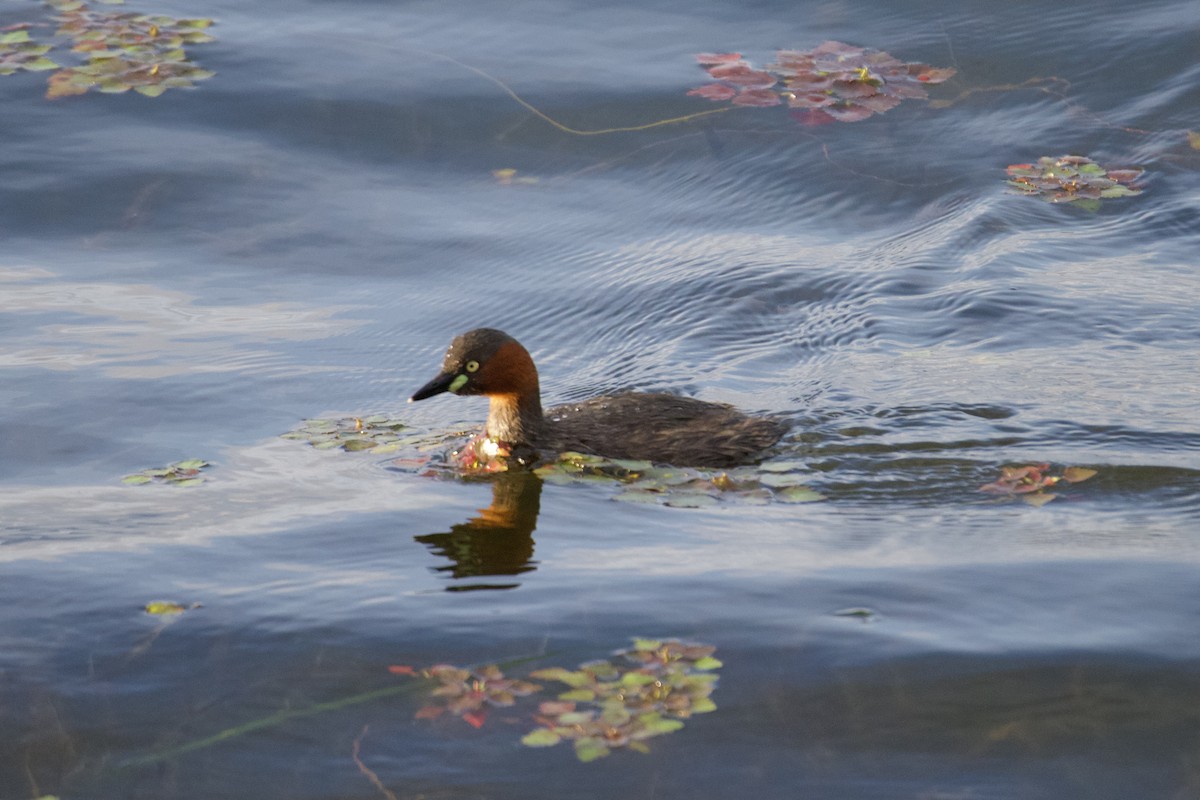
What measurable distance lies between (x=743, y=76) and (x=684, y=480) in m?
5.20

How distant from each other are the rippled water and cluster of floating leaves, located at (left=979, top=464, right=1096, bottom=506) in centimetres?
9

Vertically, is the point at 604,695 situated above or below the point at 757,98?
below

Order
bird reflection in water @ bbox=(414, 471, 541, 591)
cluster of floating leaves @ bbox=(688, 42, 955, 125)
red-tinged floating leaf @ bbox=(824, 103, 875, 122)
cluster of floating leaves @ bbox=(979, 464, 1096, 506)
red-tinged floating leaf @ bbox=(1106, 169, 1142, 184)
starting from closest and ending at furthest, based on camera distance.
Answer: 1. bird reflection in water @ bbox=(414, 471, 541, 591)
2. cluster of floating leaves @ bbox=(979, 464, 1096, 506)
3. red-tinged floating leaf @ bbox=(1106, 169, 1142, 184)
4. red-tinged floating leaf @ bbox=(824, 103, 875, 122)
5. cluster of floating leaves @ bbox=(688, 42, 955, 125)

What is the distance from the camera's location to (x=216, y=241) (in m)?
9.18

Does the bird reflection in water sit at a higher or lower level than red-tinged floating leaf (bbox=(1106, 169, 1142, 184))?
lower

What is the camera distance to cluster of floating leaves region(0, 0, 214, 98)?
10.7 metres

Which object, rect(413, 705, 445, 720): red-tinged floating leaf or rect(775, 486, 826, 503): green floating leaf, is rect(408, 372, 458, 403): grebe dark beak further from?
rect(413, 705, 445, 720): red-tinged floating leaf

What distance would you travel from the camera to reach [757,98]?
418 inches

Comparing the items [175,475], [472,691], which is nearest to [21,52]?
[175,475]

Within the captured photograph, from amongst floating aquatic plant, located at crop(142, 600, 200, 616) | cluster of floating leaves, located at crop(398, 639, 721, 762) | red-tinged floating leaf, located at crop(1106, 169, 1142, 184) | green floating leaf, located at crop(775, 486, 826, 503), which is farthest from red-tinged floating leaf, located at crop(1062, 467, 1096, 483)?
red-tinged floating leaf, located at crop(1106, 169, 1142, 184)

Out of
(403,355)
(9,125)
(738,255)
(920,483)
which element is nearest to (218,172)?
(9,125)

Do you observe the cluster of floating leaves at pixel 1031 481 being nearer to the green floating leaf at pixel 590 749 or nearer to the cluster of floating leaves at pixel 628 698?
the cluster of floating leaves at pixel 628 698

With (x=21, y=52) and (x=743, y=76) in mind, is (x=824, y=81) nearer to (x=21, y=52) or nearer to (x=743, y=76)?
(x=743, y=76)

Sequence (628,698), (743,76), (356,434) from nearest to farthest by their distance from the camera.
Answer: (628,698), (356,434), (743,76)
